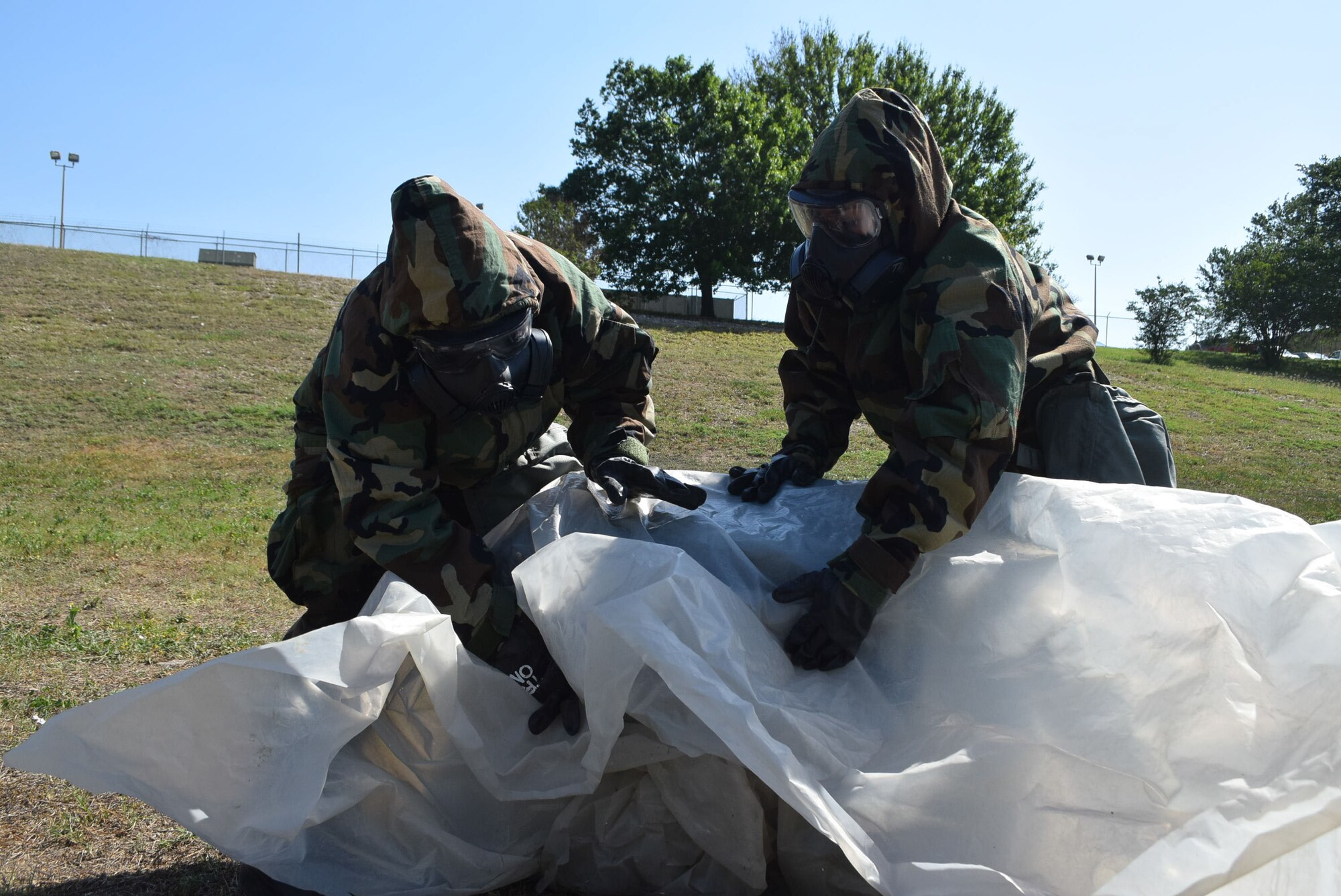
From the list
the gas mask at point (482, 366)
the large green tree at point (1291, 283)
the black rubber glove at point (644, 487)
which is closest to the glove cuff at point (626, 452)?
the black rubber glove at point (644, 487)

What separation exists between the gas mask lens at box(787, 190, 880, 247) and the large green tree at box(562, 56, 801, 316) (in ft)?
72.5

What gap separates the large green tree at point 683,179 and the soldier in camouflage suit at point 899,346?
21862 millimetres

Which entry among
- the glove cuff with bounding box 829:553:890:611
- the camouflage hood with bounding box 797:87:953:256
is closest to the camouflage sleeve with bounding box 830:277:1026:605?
the glove cuff with bounding box 829:553:890:611

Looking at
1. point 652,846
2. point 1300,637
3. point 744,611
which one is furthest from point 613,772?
point 1300,637

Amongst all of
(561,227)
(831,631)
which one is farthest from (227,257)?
(831,631)

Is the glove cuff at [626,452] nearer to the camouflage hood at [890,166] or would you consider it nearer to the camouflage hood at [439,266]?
the camouflage hood at [439,266]

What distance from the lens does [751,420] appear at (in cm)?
1126

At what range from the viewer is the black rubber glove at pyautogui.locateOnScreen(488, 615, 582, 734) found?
2.31 meters

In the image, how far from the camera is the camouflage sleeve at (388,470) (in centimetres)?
259

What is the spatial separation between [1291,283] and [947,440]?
32594mm

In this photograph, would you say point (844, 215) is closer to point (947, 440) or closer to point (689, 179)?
point (947, 440)

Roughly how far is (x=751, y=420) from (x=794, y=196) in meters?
8.55

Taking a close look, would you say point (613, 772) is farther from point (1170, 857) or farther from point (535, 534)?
point (1170, 857)

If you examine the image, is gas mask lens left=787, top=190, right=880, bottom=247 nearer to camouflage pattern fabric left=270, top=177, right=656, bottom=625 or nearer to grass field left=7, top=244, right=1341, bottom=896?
camouflage pattern fabric left=270, top=177, right=656, bottom=625
